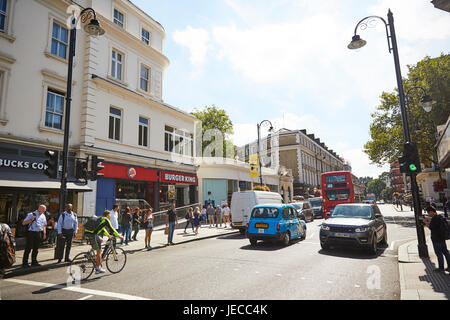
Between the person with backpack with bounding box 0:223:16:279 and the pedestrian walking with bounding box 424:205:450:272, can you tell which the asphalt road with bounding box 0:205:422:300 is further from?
the pedestrian walking with bounding box 424:205:450:272

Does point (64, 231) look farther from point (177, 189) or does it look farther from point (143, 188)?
point (177, 189)

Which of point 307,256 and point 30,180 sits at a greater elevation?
point 30,180

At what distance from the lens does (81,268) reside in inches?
266

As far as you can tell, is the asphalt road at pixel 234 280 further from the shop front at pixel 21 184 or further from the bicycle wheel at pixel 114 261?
the shop front at pixel 21 184

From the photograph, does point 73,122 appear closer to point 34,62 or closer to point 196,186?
point 34,62

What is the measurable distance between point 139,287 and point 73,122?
12261mm

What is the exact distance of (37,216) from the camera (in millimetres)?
8461

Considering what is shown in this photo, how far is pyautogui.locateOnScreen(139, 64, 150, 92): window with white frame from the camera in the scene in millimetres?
19688

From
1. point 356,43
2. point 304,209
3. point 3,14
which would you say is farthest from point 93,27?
point 304,209

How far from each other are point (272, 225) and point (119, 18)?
1713cm

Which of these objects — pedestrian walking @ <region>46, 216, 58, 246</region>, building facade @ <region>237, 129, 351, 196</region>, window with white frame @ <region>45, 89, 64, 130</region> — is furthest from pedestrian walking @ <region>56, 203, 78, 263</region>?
building facade @ <region>237, 129, 351, 196</region>

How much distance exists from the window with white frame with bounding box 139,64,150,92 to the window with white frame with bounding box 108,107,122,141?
10.5 feet

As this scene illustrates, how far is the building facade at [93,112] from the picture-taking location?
479 inches

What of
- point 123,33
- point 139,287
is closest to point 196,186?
point 123,33
